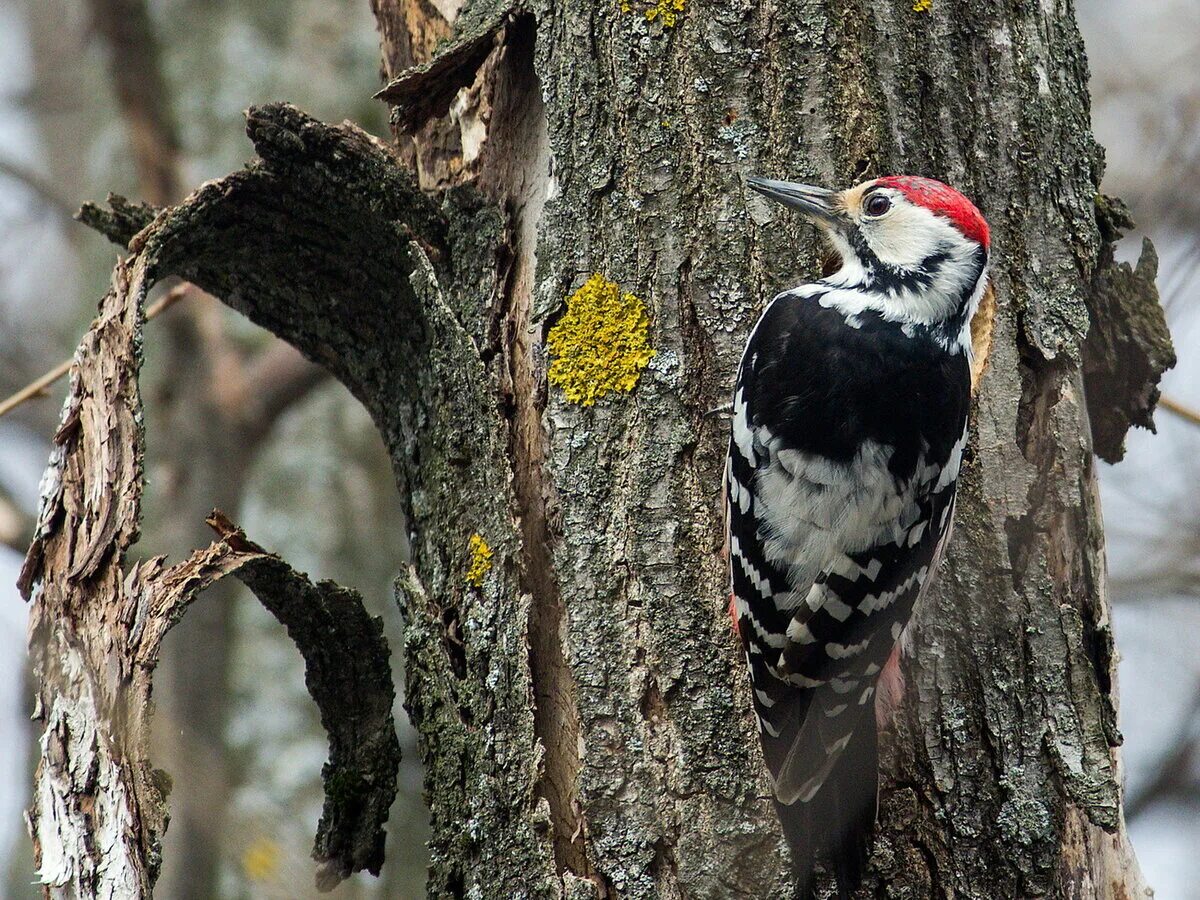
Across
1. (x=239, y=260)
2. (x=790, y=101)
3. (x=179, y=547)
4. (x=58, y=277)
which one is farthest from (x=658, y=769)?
(x=58, y=277)

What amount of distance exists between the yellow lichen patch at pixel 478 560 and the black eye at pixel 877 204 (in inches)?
41.9

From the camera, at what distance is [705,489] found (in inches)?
95.4

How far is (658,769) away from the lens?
90.4 inches

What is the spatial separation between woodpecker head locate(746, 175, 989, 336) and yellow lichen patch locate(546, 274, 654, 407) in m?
0.35

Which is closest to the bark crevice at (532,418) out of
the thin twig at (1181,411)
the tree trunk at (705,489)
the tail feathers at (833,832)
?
the tree trunk at (705,489)

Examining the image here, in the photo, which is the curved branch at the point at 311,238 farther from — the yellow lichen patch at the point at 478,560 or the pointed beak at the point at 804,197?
the pointed beak at the point at 804,197

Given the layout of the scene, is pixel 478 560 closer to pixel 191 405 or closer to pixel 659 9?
pixel 659 9

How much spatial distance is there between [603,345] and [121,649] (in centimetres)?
107

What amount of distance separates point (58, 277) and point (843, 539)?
638 cm

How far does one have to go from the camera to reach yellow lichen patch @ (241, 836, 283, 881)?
2.31 metres

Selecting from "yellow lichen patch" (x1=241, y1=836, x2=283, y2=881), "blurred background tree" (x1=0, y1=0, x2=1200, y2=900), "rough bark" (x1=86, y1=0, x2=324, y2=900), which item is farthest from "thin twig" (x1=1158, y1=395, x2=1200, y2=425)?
"rough bark" (x1=86, y1=0, x2=324, y2=900)

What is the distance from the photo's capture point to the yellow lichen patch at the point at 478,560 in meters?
2.49

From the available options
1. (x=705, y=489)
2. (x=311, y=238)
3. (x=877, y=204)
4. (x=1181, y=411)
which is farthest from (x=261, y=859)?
(x=1181, y=411)

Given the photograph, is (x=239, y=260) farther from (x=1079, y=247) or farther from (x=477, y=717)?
(x=1079, y=247)
